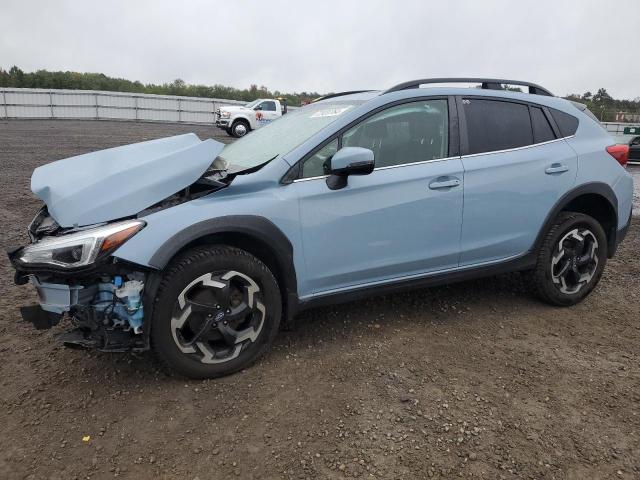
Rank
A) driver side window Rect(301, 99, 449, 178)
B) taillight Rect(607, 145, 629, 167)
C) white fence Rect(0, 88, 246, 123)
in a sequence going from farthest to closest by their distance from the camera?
white fence Rect(0, 88, 246, 123) → taillight Rect(607, 145, 629, 167) → driver side window Rect(301, 99, 449, 178)

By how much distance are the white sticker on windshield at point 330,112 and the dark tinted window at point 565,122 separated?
1.75 m

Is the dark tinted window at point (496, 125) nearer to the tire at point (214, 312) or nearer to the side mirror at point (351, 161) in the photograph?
the side mirror at point (351, 161)

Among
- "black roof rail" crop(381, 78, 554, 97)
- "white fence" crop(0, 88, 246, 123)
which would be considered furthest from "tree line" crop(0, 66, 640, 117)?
"black roof rail" crop(381, 78, 554, 97)

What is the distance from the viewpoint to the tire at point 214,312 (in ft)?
8.95

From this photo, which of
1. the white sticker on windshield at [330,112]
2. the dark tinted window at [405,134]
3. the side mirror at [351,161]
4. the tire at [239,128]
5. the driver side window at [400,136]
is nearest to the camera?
Result: the side mirror at [351,161]

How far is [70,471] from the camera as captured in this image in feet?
7.37

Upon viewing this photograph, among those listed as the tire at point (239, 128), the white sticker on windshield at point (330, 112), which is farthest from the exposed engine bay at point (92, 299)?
the tire at point (239, 128)

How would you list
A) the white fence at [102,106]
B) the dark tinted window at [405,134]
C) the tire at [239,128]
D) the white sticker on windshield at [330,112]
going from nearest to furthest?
the dark tinted window at [405,134], the white sticker on windshield at [330,112], the tire at [239,128], the white fence at [102,106]

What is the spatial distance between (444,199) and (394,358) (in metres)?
1.11

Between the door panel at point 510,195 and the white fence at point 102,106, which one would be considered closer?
the door panel at point 510,195

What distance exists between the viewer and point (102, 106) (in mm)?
29766

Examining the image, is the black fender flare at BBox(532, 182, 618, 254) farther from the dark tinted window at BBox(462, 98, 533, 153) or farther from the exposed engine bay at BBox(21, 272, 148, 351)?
the exposed engine bay at BBox(21, 272, 148, 351)

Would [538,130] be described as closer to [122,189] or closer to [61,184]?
[122,189]

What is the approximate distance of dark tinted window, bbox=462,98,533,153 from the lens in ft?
11.9
